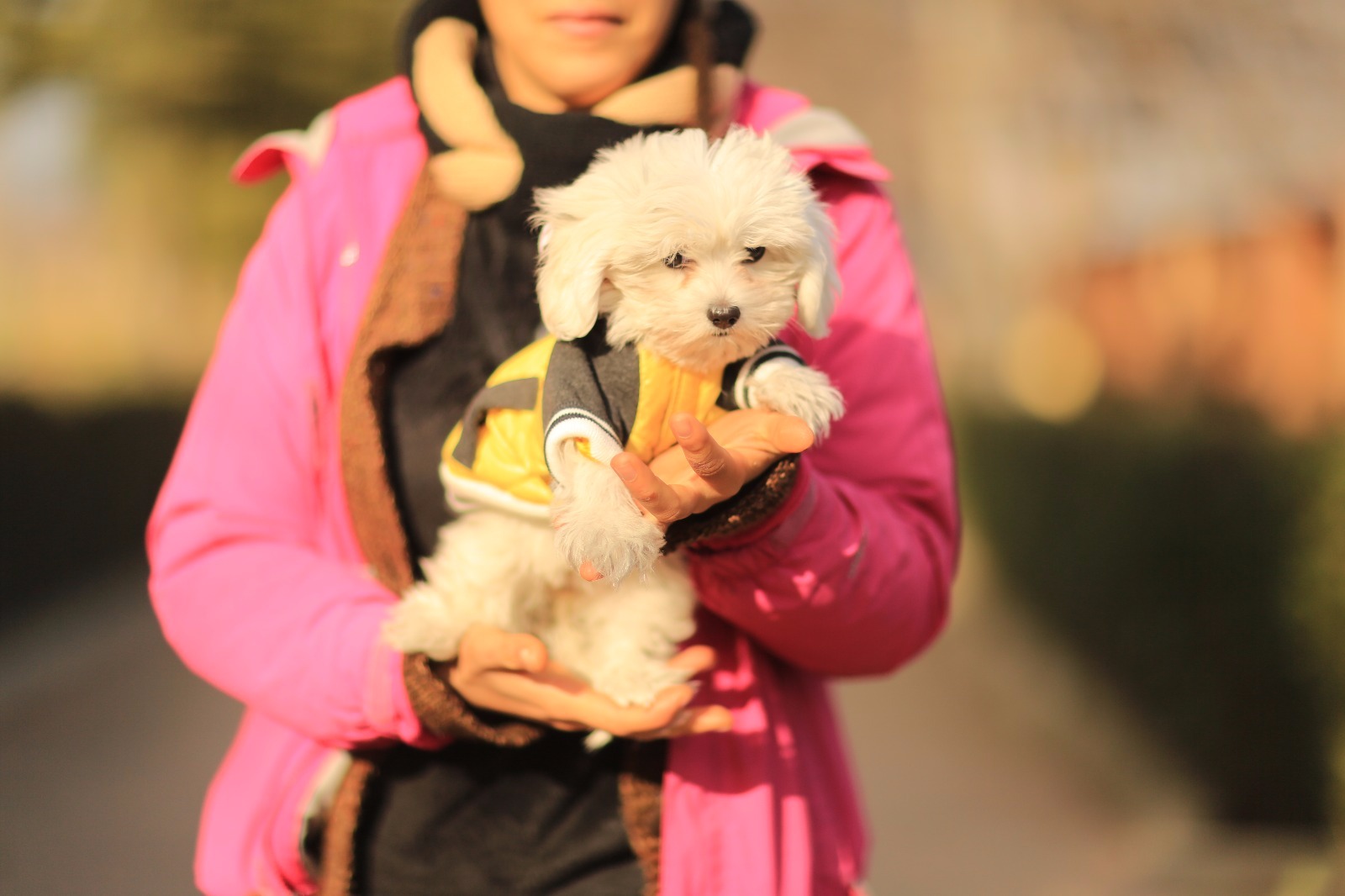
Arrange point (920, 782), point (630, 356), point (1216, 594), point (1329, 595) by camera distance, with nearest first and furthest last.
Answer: point (630, 356) < point (1329, 595) < point (1216, 594) < point (920, 782)

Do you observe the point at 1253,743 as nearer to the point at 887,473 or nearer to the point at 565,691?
the point at 887,473

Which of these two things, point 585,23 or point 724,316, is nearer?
point 724,316

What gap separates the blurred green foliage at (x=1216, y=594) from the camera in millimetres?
5535

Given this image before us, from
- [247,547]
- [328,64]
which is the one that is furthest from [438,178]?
[328,64]

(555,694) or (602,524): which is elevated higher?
(602,524)

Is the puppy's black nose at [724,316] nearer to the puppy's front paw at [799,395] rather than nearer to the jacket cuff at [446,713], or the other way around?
the puppy's front paw at [799,395]

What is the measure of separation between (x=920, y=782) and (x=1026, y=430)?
3630 millimetres

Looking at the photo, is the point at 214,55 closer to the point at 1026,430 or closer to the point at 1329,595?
the point at 1026,430

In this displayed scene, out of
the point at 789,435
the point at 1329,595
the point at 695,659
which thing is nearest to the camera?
the point at 789,435

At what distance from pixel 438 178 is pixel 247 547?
77 centimetres

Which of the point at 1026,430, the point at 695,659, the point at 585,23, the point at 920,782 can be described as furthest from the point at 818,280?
the point at 1026,430

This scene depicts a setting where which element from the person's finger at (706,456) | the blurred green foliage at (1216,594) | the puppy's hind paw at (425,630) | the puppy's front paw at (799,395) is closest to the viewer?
the person's finger at (706,456)

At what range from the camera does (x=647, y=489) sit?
1.55 meters

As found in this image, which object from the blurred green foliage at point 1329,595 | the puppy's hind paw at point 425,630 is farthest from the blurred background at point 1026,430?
the puppy's hind paw at point 425,630
